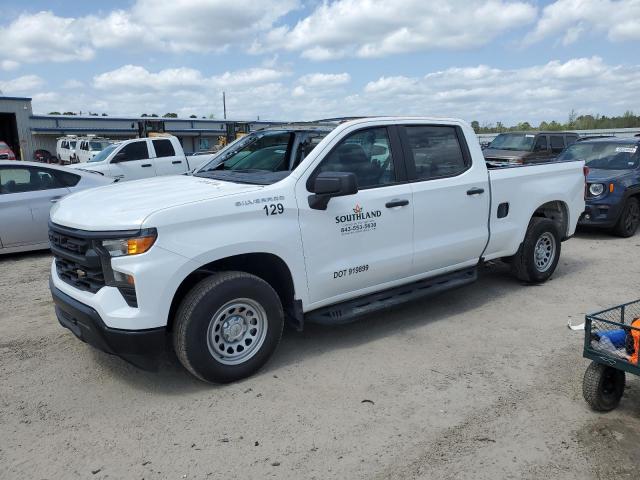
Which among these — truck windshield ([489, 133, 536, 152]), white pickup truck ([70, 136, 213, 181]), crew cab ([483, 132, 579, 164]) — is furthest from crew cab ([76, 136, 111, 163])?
crew cab ([483, 132, 579, 164])

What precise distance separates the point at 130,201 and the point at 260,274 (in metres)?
1.13

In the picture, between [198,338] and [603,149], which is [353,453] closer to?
[198,338]

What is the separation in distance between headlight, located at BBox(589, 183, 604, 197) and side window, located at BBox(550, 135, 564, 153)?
8.42m

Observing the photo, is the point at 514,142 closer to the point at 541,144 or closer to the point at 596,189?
the point at 541,144

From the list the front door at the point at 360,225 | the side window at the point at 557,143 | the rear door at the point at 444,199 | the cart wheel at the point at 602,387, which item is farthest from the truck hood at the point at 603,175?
the side window at the point at 557,143

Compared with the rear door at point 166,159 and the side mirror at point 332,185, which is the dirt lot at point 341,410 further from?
the rear door at point 166,159

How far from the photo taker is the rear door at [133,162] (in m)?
14.6

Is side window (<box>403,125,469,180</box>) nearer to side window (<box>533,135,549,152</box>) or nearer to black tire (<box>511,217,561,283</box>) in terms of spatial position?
black tire (<box>511,217,561,283</box>)

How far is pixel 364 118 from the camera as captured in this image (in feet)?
15.9

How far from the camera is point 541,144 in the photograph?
16984 mm

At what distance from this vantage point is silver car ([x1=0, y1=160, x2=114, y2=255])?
26.2ft

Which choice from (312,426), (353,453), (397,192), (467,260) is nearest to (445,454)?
(353,453)

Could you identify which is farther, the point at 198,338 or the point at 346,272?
the point at 346,272

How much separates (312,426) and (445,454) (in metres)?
0.84
